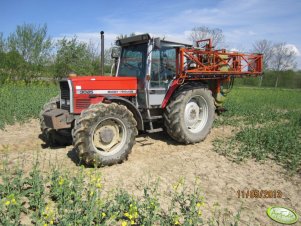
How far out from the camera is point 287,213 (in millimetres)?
3953

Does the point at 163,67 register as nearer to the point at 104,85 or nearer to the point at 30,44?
the point at 104,85

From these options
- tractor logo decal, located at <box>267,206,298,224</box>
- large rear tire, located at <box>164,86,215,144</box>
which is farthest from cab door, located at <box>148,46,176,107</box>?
tractor logo decal, located at <box>267,206,298,224</box>

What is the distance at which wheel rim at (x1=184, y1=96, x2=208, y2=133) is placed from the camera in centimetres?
708

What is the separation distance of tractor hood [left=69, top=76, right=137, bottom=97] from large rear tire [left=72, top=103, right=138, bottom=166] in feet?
1.85

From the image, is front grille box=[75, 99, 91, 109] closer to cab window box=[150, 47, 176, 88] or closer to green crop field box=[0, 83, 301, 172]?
cab window box=[150, 47, 176, 88]

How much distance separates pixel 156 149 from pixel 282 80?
35822 millimetres

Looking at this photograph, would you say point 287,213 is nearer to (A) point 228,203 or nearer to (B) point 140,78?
(A) point 228,203

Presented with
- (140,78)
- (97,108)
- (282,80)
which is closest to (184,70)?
(140,78)

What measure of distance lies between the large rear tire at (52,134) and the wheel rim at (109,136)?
4.14 ft

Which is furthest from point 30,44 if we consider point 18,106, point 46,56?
point 18,106

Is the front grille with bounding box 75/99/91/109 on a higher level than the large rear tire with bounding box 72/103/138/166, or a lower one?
higher

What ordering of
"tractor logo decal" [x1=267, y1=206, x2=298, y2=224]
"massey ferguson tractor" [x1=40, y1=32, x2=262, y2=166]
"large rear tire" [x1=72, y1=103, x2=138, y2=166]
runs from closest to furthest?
1. "tractor logo decal" [x1=267, y1=206, x2=298, y2=224]
2. "large rear tire" [x1=72, y1=103, x2=138, y2=166]
3. "massey ferguson tractor" [x1=40, y1=32, x2=262, y2=166]

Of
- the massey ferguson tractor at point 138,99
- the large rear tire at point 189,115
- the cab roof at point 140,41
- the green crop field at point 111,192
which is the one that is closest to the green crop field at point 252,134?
the green crop field at point 111,192

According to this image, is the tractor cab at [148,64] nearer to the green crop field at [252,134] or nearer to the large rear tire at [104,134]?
the large rear tire at [104,134]
